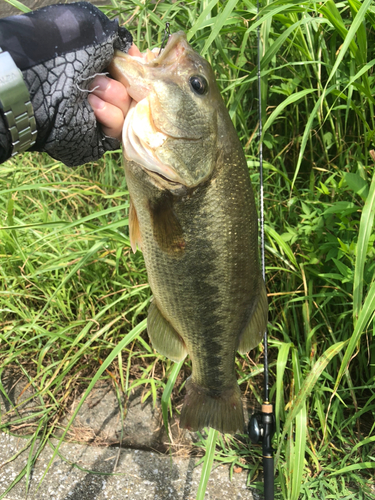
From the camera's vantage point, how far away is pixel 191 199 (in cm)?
143

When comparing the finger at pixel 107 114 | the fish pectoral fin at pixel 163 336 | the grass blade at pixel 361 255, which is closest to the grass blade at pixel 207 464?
the fish pectoral fin at pixel 163 336

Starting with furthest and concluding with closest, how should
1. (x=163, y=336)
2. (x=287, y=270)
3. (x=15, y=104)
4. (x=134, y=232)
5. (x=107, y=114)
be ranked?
1. (x=287, y=270)
2. (x=163, y=336)
3. (x=134, y=232)
4. (x=107, y=114)
5. (x=15, y=104)

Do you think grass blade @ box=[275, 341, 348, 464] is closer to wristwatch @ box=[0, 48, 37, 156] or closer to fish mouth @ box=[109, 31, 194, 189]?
fish mouth @ box=[109, 31, 194, 189]

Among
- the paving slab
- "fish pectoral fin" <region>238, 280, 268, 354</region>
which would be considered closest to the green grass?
the paving slab

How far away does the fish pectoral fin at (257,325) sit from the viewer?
5.49 ft

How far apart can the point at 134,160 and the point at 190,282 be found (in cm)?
52

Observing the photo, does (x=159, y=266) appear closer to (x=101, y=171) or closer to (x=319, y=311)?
(x=319, y=311)

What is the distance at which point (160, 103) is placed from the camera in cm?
137

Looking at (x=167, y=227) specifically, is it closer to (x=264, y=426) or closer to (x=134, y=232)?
(x=134, y=232)

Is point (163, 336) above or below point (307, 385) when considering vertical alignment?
above

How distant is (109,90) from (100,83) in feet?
0.13

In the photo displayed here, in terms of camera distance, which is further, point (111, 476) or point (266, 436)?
point (111, 476)

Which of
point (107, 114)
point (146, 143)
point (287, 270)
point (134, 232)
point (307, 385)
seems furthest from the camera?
point (287, 270)

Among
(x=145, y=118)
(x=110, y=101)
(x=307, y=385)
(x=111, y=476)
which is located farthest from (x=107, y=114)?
(x=111, y=476)
